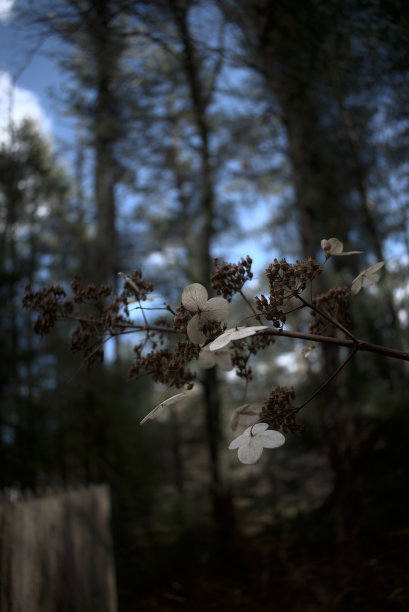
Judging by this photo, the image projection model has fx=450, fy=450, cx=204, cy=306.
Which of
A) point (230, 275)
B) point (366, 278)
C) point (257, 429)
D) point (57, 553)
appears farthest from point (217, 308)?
point (57, 553)

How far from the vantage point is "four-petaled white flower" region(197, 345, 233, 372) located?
89 cm

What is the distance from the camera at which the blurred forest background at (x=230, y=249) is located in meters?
2.75

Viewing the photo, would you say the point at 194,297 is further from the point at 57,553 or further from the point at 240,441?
the point at 57,553

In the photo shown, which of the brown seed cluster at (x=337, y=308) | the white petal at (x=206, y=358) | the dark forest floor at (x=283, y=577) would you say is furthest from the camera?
the dark forest floor at (x=283, y=577)

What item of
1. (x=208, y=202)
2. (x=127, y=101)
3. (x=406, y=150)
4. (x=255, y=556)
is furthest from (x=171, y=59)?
(x=255, y=556)

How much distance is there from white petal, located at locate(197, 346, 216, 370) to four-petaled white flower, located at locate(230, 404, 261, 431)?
13 cm

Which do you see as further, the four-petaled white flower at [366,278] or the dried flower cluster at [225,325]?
the four-petaled white flower at [366,278]

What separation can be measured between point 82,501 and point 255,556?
1.71m

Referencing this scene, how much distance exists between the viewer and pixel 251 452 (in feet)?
2.77

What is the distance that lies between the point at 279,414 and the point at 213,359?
7.0 inches

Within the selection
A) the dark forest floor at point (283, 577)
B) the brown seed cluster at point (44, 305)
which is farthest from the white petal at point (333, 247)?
the dark forest floor at point (283, 577)

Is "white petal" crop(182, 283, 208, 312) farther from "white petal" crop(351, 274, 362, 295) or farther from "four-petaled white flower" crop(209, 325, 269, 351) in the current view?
"white petal" crop(351, 274, 362, 295)

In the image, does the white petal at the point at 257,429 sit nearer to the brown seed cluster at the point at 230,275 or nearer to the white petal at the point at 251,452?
the white petal at the point at 251,452

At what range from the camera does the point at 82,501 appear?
3562mm
